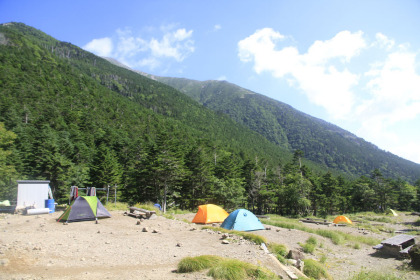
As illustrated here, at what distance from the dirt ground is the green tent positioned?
494 millimetres

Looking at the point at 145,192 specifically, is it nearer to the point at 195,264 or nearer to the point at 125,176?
the point at 125,176

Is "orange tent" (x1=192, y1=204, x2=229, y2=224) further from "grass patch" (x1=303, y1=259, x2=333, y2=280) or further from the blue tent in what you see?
"grass patch" (x1=303, y1=259, x2=333, y2=280)

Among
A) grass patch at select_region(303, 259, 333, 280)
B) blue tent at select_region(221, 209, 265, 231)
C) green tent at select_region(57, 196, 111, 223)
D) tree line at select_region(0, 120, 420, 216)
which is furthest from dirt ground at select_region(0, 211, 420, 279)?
tree line at select_region(0, 120, 420, 216)

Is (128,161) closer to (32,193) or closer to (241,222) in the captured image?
(32,193)

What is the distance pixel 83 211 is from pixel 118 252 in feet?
19.8

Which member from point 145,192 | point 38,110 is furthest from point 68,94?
point 145,192

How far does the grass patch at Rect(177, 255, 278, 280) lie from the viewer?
5505 millimetres

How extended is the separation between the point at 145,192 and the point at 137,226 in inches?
1023

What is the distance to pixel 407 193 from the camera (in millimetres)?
60656

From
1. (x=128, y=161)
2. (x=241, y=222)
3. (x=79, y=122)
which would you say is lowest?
(x=241, y=222)

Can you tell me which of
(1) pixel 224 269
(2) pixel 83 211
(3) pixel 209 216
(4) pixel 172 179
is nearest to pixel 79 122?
(4) pixel 172 179

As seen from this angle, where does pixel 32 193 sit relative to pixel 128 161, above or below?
below

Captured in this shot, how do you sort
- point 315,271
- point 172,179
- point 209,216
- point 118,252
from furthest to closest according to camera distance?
point 172,179 < point 209,216 < point 315,271 < point 118,252

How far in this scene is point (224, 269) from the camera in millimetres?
5656
